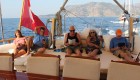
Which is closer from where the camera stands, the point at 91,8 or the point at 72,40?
the point at 72,40

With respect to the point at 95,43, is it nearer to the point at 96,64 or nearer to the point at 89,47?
the point at 89,47

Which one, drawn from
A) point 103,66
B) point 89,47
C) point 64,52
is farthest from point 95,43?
point 103,66

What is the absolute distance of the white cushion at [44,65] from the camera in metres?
3.44

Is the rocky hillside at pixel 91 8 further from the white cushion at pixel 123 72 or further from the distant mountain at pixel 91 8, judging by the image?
the white cushion at pixel 123 72

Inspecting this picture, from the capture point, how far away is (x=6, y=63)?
3635 mm

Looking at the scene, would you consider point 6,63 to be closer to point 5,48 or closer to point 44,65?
point 44,65

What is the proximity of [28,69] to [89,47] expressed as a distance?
2187 millimetres

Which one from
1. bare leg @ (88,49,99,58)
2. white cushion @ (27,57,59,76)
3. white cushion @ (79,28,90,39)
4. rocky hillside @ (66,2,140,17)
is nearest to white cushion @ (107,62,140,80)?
white cushion @ (27,57,59,76)

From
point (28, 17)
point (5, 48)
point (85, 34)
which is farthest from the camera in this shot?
point (28, 17)

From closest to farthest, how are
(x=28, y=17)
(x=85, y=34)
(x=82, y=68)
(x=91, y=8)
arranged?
(x=82, y=68)
(x=85, y=34)
(x=28, y=17)
(x=91, y=8)

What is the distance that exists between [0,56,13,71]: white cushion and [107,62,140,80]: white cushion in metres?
1.36

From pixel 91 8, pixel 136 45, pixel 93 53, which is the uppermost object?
pixel 91 8

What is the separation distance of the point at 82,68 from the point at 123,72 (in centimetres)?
51

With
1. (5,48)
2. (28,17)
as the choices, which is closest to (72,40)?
(5,48)
